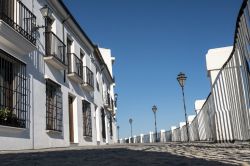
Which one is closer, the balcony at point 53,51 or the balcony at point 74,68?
the balcony at point 53,51

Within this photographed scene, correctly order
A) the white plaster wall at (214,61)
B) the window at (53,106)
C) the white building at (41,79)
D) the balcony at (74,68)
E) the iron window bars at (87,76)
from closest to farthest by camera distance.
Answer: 1. the white building at (41,79)
2. the white plaster wall at (214,61)
3. the window at (53,106)
4. the balcony at (74,68)
5. the iron window bars at (87,76)

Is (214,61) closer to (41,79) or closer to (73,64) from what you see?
(41,79)

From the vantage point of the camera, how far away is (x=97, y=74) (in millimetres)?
22031

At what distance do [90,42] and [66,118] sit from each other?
21.4 feet

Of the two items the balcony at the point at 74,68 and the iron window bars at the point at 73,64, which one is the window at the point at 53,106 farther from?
the iron window bars at the point at 73,64

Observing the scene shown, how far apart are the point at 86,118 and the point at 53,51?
5945mm

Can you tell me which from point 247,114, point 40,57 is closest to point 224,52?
point 247,114

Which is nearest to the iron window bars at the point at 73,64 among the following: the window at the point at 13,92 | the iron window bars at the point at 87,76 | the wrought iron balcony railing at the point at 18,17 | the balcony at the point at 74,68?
the balcony at the point at 74,68

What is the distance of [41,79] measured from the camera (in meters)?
11.2

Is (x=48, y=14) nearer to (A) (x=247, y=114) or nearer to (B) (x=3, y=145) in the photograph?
(B) (x=3, y=145)

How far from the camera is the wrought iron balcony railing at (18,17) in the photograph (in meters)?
8.93

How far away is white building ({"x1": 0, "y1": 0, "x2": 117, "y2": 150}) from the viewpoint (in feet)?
29.2

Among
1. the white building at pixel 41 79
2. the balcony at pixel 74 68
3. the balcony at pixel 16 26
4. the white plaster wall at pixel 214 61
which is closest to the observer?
the balcony at pixel 16 26

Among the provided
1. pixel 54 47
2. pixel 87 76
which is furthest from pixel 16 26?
pixel 87 76
